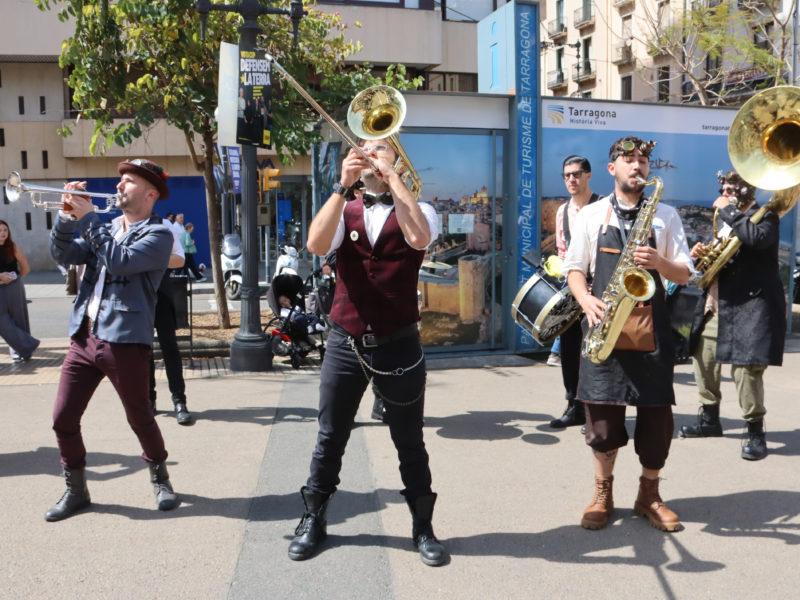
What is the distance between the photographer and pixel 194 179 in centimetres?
2703

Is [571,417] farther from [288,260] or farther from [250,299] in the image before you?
[288,260]

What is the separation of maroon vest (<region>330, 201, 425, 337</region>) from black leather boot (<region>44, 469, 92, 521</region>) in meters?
1.75

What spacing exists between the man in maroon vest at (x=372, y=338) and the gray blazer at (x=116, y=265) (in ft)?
3.46

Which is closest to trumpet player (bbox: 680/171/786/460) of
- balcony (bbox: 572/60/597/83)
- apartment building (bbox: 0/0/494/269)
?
apartment building (bbox: 0/0/494/269)

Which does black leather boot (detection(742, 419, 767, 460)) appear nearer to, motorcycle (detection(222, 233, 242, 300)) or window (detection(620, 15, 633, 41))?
motorcycle (detection(222, 233, 242, 300))

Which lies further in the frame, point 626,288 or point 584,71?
point 584,71

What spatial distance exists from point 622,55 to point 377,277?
3952 cm

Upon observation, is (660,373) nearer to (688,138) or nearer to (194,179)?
(688,138)

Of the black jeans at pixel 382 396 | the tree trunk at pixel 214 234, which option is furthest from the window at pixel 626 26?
the black jeans at pixel 382 396

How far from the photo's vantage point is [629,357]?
152 inches

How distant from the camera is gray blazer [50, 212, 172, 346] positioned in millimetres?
3977

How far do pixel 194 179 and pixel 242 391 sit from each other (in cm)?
2101

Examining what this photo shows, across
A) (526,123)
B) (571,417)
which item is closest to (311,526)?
(571,417)

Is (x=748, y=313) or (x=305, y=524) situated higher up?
(x=748, y=313)
